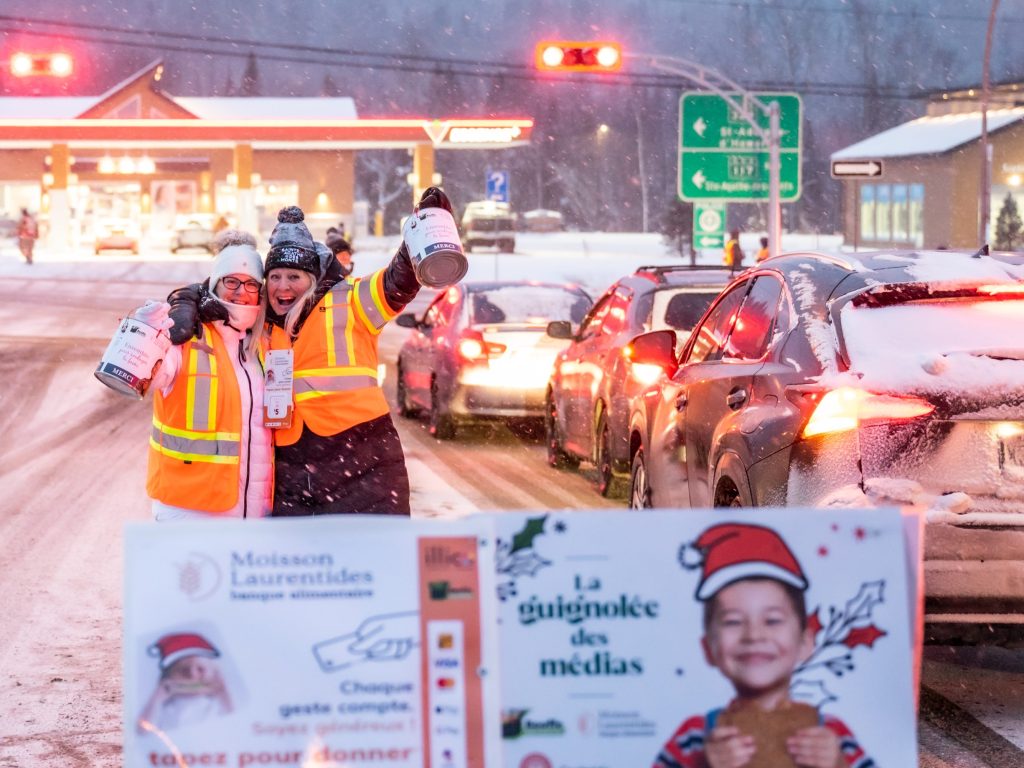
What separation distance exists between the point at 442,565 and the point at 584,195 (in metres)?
120

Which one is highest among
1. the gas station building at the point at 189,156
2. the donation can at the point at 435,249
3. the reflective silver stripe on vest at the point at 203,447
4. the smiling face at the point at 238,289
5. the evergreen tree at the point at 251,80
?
the evergreen tree at the point at 251,80

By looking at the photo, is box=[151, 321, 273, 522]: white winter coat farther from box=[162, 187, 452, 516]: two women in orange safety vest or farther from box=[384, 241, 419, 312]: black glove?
box=[384, 241, 419, 312]: black glove

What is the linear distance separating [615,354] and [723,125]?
1817 cm

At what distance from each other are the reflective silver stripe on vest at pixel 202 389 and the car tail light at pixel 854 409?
2.02 m

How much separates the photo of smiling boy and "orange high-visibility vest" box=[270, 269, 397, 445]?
2.29 m

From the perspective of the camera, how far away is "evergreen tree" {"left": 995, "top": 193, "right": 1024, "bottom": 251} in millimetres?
54938

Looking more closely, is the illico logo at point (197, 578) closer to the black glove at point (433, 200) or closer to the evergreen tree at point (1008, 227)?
the black glove at point (433, 200)

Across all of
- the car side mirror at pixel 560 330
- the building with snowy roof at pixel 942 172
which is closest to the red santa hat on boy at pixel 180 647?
the car side mirror at pixel 560 330

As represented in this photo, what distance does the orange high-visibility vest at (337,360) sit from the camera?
5.63m

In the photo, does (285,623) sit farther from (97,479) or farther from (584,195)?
(584,195)

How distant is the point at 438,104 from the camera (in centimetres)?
13038

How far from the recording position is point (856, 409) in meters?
5.79

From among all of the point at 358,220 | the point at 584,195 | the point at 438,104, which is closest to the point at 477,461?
the point at 358,220

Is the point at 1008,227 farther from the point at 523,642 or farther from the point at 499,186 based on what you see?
the point at 523,642
